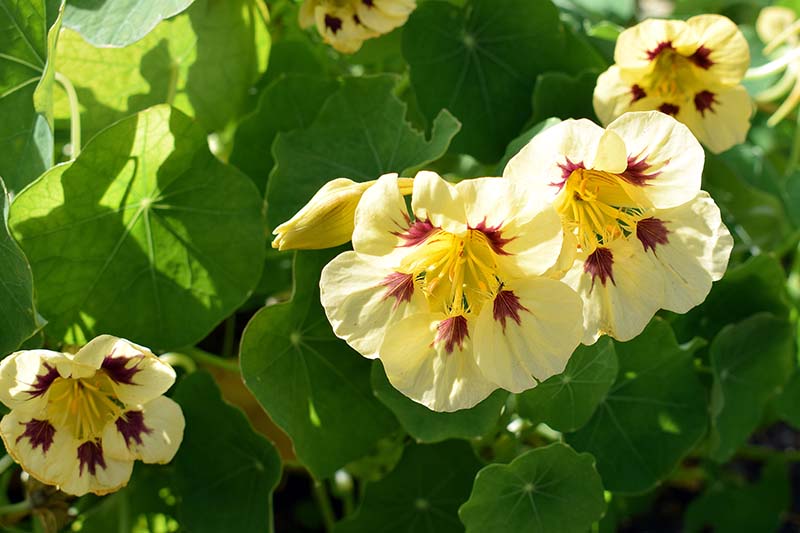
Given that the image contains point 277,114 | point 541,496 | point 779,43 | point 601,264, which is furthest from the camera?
point 779,43

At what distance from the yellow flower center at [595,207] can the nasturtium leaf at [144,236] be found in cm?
41

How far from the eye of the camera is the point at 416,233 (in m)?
0.79

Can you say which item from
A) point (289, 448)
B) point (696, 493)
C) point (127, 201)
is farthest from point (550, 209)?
point (696, 493)

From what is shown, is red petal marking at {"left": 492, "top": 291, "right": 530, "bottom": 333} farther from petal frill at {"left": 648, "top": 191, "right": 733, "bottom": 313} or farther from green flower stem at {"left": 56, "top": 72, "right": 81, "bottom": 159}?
green flower stem at {"left": 56, "top": 72, "right": 81, "bottom": 159}

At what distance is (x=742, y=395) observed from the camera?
123cm

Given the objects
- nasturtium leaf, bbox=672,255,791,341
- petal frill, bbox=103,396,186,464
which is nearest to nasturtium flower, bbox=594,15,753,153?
nasturtium leaf, bbox=672,255,791,341

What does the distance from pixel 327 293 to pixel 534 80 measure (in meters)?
0.63

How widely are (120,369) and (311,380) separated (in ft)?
0.83

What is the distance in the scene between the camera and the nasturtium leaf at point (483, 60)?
4.15 feet

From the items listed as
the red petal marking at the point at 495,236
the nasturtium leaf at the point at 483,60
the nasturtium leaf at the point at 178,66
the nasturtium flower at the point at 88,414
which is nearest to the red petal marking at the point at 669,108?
the nasturtium leaf at the point at 483,60

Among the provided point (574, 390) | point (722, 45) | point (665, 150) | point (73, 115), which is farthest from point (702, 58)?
point (73, 115)

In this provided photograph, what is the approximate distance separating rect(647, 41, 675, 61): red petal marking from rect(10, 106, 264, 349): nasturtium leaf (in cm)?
50

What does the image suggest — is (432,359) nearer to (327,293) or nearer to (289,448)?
(327,293)

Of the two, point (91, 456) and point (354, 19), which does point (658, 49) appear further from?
point (91, 456)
